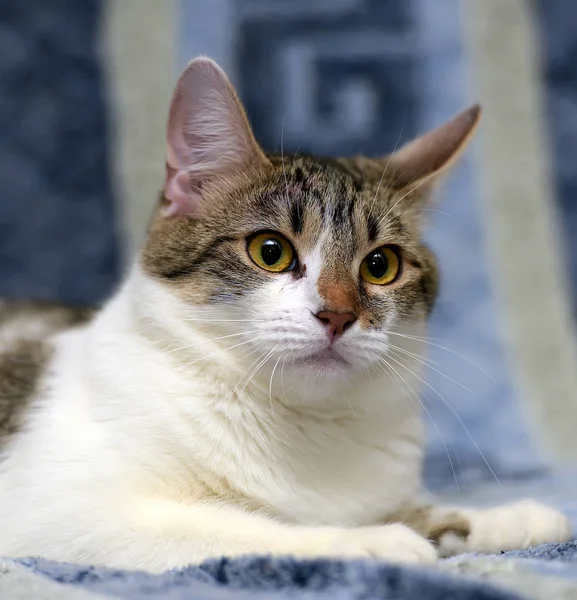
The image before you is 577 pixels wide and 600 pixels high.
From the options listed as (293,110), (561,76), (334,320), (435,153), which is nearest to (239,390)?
(334,320)

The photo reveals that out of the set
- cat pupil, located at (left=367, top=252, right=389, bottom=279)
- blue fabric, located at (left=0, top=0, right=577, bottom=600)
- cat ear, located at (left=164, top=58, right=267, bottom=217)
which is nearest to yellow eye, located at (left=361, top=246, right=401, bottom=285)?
cat pupil, located at (left=367, top=252, right=389, bottom=279)

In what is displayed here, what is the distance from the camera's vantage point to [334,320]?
39.9 inches

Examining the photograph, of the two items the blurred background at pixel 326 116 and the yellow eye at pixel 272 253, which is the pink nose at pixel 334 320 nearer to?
the yellow eye at pixel 272 253

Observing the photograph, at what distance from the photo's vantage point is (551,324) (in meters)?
2.04

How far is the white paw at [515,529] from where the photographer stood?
111cm

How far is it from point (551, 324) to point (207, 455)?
1250 mm

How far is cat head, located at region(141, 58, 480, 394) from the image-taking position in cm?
104

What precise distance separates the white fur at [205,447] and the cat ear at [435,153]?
33 centimetres

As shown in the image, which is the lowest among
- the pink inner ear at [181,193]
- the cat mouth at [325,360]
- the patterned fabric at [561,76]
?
the cat mouth at [325,360]

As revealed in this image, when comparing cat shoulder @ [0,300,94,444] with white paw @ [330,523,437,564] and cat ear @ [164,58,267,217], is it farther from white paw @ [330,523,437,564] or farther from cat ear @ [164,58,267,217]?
white paw @ [330,523,437,564]

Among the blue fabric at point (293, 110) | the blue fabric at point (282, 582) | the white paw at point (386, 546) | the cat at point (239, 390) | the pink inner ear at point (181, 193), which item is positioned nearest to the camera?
the blue fabric at point (282, 582)

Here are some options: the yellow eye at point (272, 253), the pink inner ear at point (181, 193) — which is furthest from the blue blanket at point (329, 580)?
the pink inner ear at point (181, 193)

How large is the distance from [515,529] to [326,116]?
1.34m

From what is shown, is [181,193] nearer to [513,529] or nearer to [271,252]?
[271,252]
